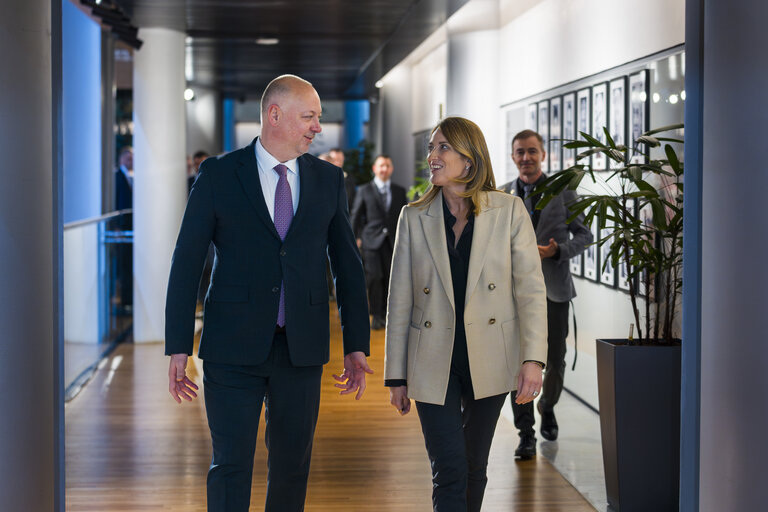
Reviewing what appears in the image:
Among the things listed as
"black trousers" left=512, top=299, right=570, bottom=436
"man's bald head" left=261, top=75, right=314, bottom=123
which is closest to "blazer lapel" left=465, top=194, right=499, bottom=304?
"man's bald head" left=261, top=75, right=314, bottom=123

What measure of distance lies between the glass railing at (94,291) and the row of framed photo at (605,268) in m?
3.73

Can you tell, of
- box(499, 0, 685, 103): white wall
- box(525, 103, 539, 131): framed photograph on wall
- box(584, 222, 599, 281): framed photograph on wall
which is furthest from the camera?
box(525, 103, 539, 131): framed photograph on wall

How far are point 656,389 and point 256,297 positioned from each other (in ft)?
6.31

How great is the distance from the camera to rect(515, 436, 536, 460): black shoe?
17.4 feet

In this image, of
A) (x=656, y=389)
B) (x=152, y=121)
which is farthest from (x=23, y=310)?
(x=152, y=121)

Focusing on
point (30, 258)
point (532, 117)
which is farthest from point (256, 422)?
point (532, 117)

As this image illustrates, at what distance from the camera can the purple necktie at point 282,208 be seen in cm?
316

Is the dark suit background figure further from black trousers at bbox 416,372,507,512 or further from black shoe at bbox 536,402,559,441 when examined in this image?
black trousers at bbox 416,372,507,512

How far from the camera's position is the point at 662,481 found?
4180 mm

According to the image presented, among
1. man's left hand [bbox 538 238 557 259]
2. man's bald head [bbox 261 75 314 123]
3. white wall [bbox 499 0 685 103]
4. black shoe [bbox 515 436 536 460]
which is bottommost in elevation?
black shoe [bbox 515 436 536 460]

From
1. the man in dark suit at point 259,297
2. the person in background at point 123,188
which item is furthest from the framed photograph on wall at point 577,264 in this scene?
the person in background at point 123,188

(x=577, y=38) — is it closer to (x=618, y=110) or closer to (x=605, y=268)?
(x=618, y=110)

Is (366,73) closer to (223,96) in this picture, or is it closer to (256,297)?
(223,96)

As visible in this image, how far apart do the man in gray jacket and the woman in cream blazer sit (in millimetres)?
1915
